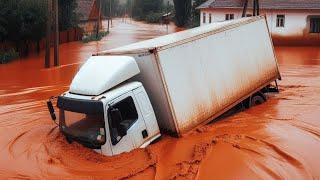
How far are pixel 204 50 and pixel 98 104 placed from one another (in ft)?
13.2

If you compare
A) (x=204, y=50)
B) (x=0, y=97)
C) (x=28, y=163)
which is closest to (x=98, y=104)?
(x=28, y=163)

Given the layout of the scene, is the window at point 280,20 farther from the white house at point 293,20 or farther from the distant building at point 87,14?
the distant building at point 87,14

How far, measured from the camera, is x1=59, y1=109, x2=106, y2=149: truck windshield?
9094mm

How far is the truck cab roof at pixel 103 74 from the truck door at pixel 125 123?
45cm

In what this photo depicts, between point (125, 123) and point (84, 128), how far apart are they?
851mm

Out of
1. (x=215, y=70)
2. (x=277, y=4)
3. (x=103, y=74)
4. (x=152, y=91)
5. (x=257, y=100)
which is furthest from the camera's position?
(x=277, y=4)

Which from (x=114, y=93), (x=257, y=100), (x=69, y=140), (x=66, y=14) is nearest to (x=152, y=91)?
(x=114, y=93)

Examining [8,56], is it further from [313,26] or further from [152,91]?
[313,26]

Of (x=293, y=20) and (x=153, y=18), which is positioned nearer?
(x=293, y=20)

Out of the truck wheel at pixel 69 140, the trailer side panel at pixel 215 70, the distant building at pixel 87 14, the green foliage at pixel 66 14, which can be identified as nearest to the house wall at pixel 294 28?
the green foliage at pixel 66 14

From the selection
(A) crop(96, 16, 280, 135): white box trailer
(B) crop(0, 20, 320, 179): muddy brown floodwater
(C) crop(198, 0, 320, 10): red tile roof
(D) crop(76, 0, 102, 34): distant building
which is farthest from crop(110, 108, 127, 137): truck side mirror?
(D) crop(76, 0, 102, 34): distant building

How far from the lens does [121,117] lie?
9438mm

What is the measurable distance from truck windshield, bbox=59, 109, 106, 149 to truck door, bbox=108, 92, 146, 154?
0.78 feet

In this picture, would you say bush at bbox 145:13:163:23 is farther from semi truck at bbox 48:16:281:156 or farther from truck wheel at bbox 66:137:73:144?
truck wheel at bbox 66:137:73:144
